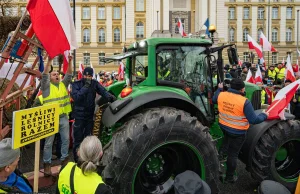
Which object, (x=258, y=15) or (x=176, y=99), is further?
(x=258, y=15)

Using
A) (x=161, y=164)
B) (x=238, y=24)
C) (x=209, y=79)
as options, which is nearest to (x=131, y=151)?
(x=161, y=164)

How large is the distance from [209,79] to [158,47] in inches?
43.8

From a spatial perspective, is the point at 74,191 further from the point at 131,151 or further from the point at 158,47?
the point at 158,47

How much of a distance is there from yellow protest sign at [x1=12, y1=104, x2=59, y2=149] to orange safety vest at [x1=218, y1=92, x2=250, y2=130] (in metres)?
2.55

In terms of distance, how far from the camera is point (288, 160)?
17.1 ft

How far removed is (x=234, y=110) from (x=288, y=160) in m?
1.56

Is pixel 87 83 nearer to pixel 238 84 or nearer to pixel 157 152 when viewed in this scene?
pixel 157 152

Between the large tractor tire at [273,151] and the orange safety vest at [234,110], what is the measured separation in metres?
0.41

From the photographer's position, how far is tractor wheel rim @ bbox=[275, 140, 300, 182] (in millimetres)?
5044

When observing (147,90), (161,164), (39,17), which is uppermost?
(39,17)

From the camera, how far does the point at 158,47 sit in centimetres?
436

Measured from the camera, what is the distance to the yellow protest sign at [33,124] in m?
2.91

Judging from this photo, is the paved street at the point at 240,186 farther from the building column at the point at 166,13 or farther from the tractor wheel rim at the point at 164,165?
the building column at the point at 166,13

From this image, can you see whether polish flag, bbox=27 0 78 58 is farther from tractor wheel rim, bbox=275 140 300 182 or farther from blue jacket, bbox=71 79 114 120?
tractor wheel rim, bbox=275 140 300 182
